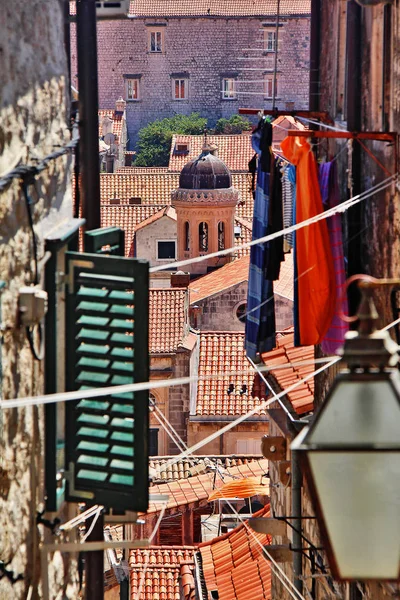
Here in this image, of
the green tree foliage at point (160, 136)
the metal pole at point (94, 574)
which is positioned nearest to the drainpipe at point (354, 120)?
the metal pole at point (94, 574)

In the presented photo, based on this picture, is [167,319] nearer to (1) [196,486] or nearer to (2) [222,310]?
(2) [222,310]

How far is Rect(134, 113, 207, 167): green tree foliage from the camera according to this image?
82.5 meters

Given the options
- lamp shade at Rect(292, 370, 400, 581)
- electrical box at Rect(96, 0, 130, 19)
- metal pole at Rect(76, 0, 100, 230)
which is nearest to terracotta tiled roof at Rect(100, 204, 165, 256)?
electrical box at Rect(96, 0, 130, 19)

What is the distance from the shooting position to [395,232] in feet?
27.5

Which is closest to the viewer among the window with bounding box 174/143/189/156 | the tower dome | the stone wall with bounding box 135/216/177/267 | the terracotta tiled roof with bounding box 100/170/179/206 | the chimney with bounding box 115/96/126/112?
the tower dome

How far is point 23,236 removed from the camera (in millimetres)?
6527

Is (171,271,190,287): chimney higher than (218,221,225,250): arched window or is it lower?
lower

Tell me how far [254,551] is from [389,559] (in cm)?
1422

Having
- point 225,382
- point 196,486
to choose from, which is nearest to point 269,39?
point 225,382

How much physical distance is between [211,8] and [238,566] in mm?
77678

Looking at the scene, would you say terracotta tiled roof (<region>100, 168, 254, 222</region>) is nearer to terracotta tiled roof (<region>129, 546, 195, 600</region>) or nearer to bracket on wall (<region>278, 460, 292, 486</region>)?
terracotta tiled roof (<region>129, 546, 195, 600</region>)

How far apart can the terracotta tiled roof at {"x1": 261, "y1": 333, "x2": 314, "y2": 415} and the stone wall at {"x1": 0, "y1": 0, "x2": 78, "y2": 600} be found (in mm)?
5007

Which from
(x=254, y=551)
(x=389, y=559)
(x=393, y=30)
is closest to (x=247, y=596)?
(x=254, y=551)

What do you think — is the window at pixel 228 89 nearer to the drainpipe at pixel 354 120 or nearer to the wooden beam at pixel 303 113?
the wooden beam at pixel 303 113
